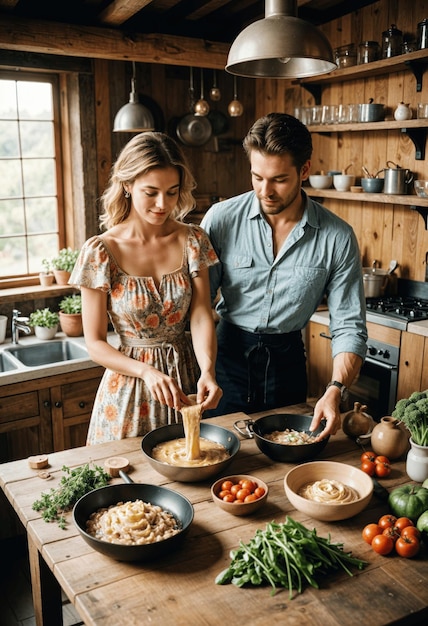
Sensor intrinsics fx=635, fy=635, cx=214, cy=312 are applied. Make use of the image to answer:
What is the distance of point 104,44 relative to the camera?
3938mm

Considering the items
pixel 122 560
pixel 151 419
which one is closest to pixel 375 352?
pixel 151 419

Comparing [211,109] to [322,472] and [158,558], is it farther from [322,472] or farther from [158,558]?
[158,558]

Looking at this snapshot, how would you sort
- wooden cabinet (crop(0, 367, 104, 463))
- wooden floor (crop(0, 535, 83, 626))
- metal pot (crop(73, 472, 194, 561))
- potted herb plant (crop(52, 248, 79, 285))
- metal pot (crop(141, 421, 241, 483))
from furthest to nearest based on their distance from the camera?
potted herb plant (crop(52, 248, 79, 285)) < wooden cabinet (crop(0, 367, 104, 463)) < wooden floor (crop(0, 535, 83, 626)) < metal pot (crop(141, 421, 241, 483)) < metal pot (crop(73, 472, 194, 561))

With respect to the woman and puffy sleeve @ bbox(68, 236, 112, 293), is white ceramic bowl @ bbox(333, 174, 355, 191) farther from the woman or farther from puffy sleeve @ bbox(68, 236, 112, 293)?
puffy sleeve @ bbox(68, 236, 112, 293)

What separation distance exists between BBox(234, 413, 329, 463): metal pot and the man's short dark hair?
96 cm

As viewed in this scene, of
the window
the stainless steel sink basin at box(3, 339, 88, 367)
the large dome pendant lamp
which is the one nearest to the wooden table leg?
the large dome pendant lamp

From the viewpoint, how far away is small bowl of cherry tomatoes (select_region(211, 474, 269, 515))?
1.72m

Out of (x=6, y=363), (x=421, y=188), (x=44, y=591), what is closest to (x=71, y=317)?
A: (x=6, y=363)

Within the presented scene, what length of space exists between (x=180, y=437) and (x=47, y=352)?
2.20m

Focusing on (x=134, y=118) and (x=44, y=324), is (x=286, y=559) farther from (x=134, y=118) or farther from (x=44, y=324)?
(x=134, y=118)

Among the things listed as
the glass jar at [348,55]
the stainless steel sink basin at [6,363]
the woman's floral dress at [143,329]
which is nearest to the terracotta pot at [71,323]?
the stainless steel sink basin at [6,363]

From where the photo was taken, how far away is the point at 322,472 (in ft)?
6.19

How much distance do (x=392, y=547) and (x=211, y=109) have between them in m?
4.11

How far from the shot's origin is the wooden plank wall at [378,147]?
4145 mm
